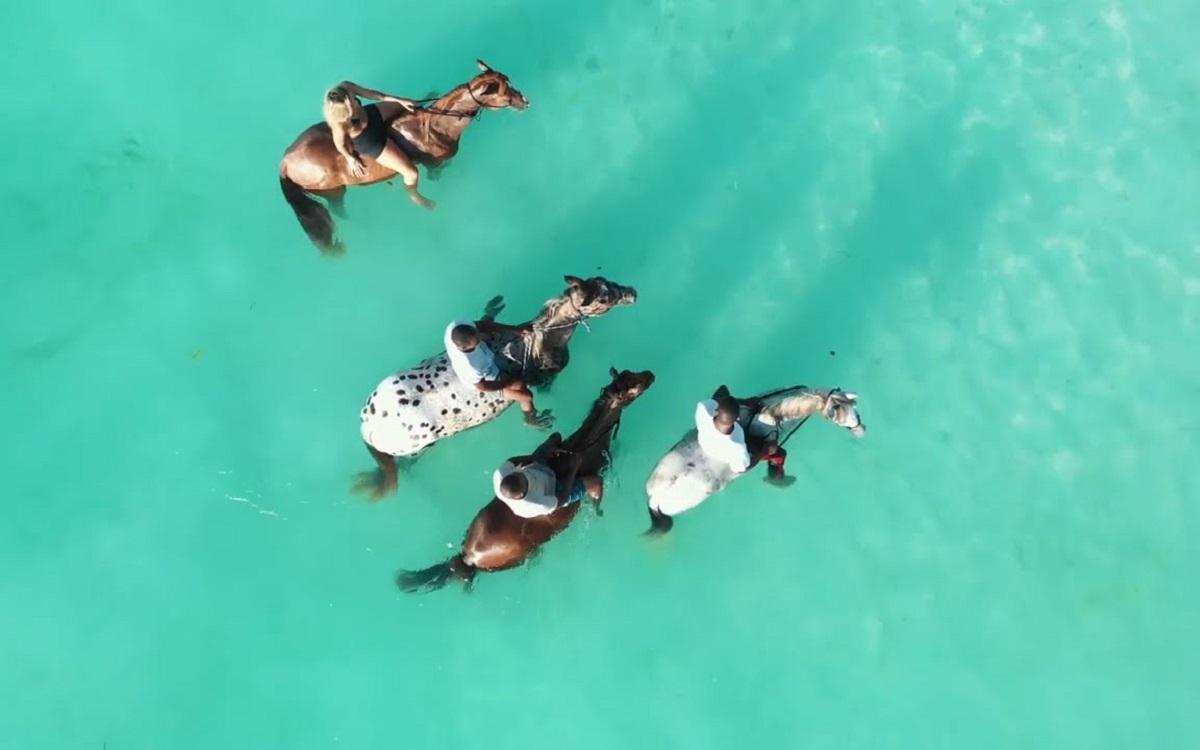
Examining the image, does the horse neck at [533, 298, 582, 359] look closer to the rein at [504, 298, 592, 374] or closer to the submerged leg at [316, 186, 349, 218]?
the rein at [504, 298, 592, 374]

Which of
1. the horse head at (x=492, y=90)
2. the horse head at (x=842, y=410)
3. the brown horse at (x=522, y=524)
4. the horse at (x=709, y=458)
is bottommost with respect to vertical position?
the brown horse at (x=522, y=524)

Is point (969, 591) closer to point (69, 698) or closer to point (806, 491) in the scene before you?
point (806, 491)

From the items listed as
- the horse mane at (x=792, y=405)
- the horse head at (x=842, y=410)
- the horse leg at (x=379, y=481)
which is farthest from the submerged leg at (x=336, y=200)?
the horse head at (x=842, y=410)

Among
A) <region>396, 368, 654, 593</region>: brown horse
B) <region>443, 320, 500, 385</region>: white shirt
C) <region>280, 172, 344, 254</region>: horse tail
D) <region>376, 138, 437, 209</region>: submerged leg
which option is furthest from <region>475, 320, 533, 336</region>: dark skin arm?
<region>280, 172, 344, 254</region>: horse tail

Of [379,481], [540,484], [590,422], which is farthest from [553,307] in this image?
[379,481]

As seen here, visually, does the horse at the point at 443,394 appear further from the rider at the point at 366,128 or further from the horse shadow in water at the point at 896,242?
the horse shadow in water at the point at 896,242

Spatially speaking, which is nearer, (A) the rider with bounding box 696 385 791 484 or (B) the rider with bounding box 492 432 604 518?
(B) the rider with bounding box 492 432 604 518

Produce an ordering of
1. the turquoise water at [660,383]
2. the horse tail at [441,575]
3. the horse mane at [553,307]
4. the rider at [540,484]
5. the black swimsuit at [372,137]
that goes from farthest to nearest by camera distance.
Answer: the turquoise water at [660,383] < the horse tail at [441,575] < the black swimsuit at [372,137] < the horse mane at [553,307] < the rider at [540,484]
